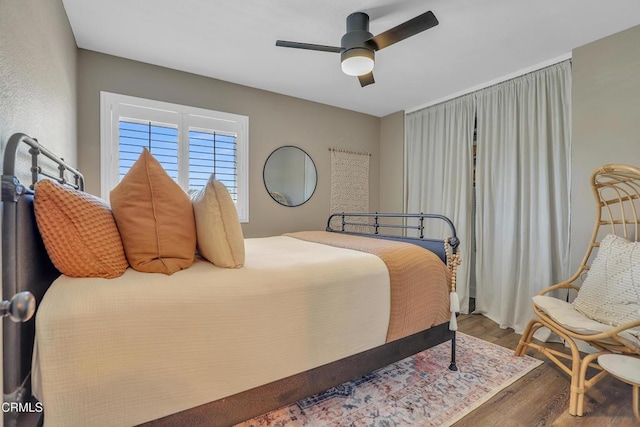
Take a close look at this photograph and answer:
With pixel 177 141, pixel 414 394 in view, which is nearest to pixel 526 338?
pixel 414 394

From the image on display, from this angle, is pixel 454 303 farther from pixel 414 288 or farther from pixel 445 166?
pixel 445 166

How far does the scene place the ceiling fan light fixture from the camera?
1.94 meters

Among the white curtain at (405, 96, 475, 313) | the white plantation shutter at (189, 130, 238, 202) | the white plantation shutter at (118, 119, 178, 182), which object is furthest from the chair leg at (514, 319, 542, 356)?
the white plantation shutter at (118, 119, 178, 182)

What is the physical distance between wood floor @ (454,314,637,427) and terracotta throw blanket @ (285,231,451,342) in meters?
0.50

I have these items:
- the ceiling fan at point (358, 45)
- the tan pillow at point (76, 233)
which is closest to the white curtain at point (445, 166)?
the ceiling fan at point (358, 45)

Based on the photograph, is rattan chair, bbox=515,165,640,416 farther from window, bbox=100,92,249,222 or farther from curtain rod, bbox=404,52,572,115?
window, bbox=100,92,249,222

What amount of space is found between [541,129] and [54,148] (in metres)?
3.77

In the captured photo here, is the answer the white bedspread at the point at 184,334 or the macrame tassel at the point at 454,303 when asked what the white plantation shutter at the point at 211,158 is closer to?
the white bedspread at the point at 184,334

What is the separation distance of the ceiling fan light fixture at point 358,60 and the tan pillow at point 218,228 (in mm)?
1263

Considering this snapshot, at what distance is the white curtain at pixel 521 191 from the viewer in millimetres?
2590

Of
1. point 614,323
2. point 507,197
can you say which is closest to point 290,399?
point 614,323

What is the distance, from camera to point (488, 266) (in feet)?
10.2

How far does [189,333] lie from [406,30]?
6.48 feet

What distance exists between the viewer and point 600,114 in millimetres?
2326
